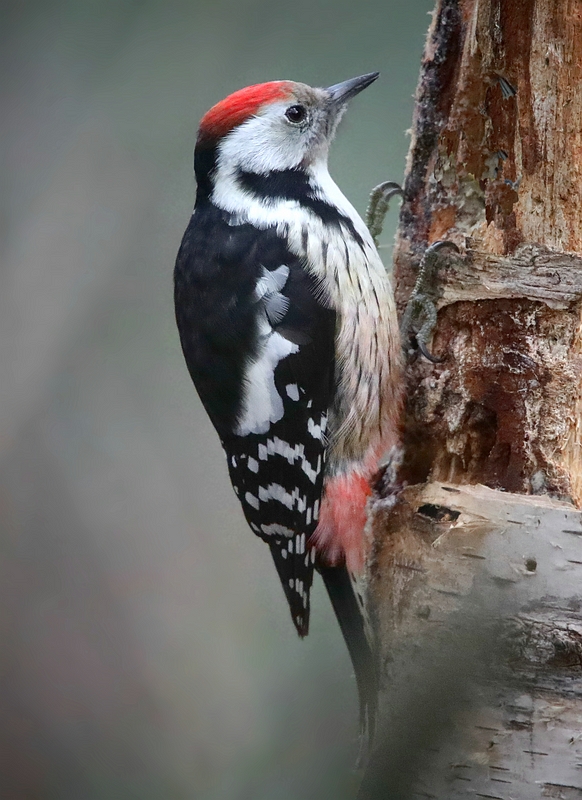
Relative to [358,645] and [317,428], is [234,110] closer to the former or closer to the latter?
[317,428]

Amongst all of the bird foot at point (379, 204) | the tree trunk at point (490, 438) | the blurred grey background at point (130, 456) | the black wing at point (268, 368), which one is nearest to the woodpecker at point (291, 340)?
the black wing at point (268, 368)

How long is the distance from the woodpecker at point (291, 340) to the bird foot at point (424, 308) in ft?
0.16

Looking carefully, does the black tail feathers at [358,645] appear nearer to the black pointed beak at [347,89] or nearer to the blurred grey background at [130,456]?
the blurred grey background at [130,456]

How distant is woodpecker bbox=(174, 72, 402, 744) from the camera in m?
1.93

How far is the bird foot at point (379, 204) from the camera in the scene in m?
2.29

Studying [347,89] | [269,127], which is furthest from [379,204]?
[269,127]

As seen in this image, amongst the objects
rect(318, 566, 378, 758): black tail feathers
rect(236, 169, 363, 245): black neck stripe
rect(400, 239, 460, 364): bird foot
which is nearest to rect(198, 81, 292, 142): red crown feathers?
rect(236, 169, 363, 245): black neck stripe

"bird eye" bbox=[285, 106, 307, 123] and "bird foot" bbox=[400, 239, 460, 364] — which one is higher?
"bird eye" bbox=[285, 106, 307, 123]

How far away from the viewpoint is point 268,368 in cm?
194

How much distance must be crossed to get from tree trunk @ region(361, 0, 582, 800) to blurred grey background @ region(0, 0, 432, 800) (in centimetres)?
68

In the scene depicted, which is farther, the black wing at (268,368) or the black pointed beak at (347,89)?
the black pointed beak at (347,89)

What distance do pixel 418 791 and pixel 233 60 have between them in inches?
86.3

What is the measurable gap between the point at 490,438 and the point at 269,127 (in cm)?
94

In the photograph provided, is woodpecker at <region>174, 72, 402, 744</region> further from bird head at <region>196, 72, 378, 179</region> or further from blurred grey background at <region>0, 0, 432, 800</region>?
blurred grey background at <region>0, 0, 432, 800</region>
